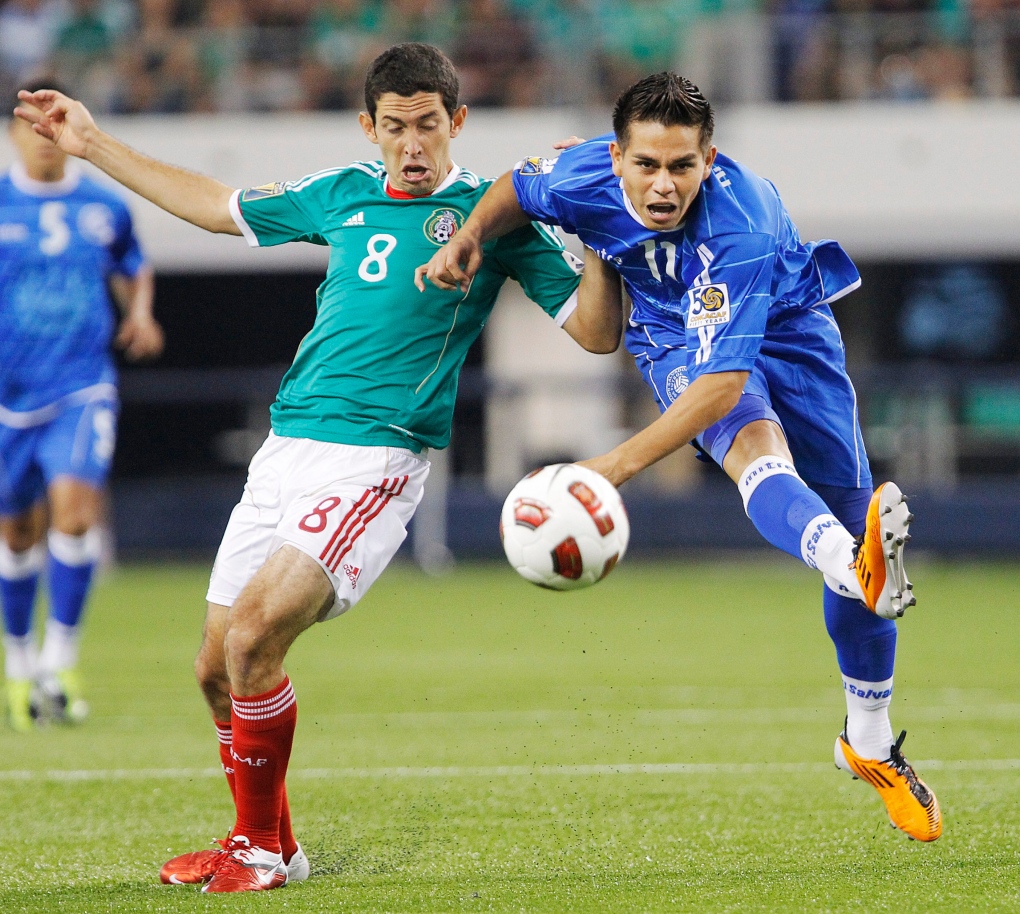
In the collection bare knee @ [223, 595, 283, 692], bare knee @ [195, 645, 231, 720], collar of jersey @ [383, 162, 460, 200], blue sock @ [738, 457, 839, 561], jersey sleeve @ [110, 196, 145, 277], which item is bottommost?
bare knee @ [195, 645, 231, 720]

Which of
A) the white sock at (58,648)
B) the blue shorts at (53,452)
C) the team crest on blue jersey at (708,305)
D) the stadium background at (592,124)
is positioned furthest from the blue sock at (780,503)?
the stadium background at (592,124)

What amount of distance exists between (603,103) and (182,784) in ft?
40.8

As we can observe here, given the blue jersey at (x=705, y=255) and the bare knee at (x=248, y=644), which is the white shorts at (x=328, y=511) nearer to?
the bare knee at (x=248, y=644)

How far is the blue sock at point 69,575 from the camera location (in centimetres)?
753

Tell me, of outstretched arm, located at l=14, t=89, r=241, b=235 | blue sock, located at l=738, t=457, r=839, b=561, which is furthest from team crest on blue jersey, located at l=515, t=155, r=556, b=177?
blue sock, located at l=738, t=457, r=839, b=561

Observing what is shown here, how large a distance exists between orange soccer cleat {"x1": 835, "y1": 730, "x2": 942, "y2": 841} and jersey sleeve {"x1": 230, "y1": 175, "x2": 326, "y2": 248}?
91.0 inches

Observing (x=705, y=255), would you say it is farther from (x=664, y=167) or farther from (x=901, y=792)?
(x=901, y=792)

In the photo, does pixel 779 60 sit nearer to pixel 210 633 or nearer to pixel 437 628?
pixel 437 628

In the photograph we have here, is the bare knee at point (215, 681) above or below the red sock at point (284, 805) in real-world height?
above

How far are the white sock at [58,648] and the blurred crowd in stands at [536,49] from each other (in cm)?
1086

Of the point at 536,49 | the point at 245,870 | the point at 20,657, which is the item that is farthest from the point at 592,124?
the point at 245,870

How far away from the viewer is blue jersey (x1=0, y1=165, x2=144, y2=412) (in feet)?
25.1

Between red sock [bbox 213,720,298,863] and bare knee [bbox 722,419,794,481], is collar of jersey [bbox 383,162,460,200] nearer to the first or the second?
bare knee [bbox 722,419,794,481]

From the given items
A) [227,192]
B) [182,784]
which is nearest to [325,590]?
[227,192]
